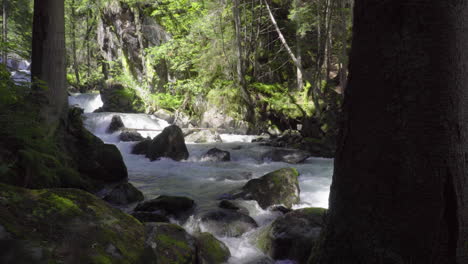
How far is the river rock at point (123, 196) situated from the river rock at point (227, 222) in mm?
1958

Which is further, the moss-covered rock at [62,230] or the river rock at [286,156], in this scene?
the river rock at [286,156]

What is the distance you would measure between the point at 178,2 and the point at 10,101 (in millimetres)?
19921

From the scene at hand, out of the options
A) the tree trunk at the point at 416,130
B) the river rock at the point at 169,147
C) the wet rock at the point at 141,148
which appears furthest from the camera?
the wet rock at the point at 141,148

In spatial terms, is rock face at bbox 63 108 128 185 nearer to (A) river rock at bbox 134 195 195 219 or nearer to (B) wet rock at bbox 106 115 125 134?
(A) river rock at bbox 134 195 195 219

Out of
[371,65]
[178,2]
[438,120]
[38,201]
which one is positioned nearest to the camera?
[438,120]

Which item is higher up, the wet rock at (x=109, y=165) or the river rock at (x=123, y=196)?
the wet rock at (x=109, y=165)

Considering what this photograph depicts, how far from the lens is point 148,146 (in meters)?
12.3

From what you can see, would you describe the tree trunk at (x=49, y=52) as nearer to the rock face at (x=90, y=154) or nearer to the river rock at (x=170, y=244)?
the rock face at (x=90, y=154)

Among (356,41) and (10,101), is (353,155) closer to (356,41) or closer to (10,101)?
(356,41)

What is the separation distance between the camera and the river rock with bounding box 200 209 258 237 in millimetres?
5098

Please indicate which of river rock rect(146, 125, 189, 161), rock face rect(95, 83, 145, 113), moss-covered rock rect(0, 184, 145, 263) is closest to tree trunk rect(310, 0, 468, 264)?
moss-covered rock rect(0, 184, 145, 263)

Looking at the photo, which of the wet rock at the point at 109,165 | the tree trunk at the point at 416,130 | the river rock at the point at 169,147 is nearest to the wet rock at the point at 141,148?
the river rock at the point at 169,147

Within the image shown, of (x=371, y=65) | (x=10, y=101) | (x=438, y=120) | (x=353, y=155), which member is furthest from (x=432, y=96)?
(x=10, y=101)

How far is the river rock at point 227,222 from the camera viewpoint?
16.7 ft
